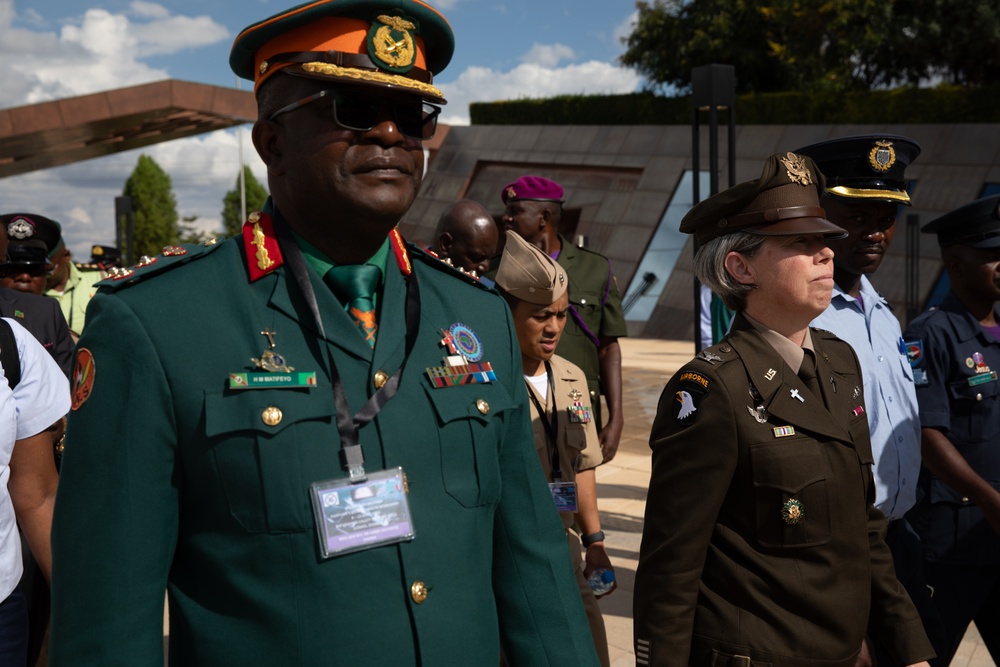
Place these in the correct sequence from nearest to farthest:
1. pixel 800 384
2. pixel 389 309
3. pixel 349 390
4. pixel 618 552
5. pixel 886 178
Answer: pixel 349 390
pixel 389 309
pixel 800 384
pixel 886 178
pixel 618 552

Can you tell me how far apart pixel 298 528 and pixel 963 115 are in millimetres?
23542

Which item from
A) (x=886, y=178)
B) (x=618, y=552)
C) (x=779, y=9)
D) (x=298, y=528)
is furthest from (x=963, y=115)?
(x=298, y=528)

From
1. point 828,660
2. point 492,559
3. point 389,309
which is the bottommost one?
point 828,660

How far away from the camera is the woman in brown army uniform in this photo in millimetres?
2488

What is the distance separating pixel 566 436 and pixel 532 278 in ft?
2.14

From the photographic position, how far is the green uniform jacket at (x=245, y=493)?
1.56 m

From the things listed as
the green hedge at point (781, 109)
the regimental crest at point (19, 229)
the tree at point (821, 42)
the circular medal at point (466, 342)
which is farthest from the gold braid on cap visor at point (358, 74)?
the tree at point (821, 42)

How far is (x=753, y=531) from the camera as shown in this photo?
8.30 feet

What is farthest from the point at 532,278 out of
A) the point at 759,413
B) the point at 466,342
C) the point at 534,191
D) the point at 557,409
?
the point at 534,191

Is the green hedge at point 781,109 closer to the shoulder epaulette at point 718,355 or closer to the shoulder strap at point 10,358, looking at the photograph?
the shoulder epaulette at point 718,355

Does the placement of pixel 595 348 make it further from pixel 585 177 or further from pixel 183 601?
pixel 585 177

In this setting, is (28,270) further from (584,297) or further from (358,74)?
(358,74)

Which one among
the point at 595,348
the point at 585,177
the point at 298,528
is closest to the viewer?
the point at 298,528

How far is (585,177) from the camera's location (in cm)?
2717
